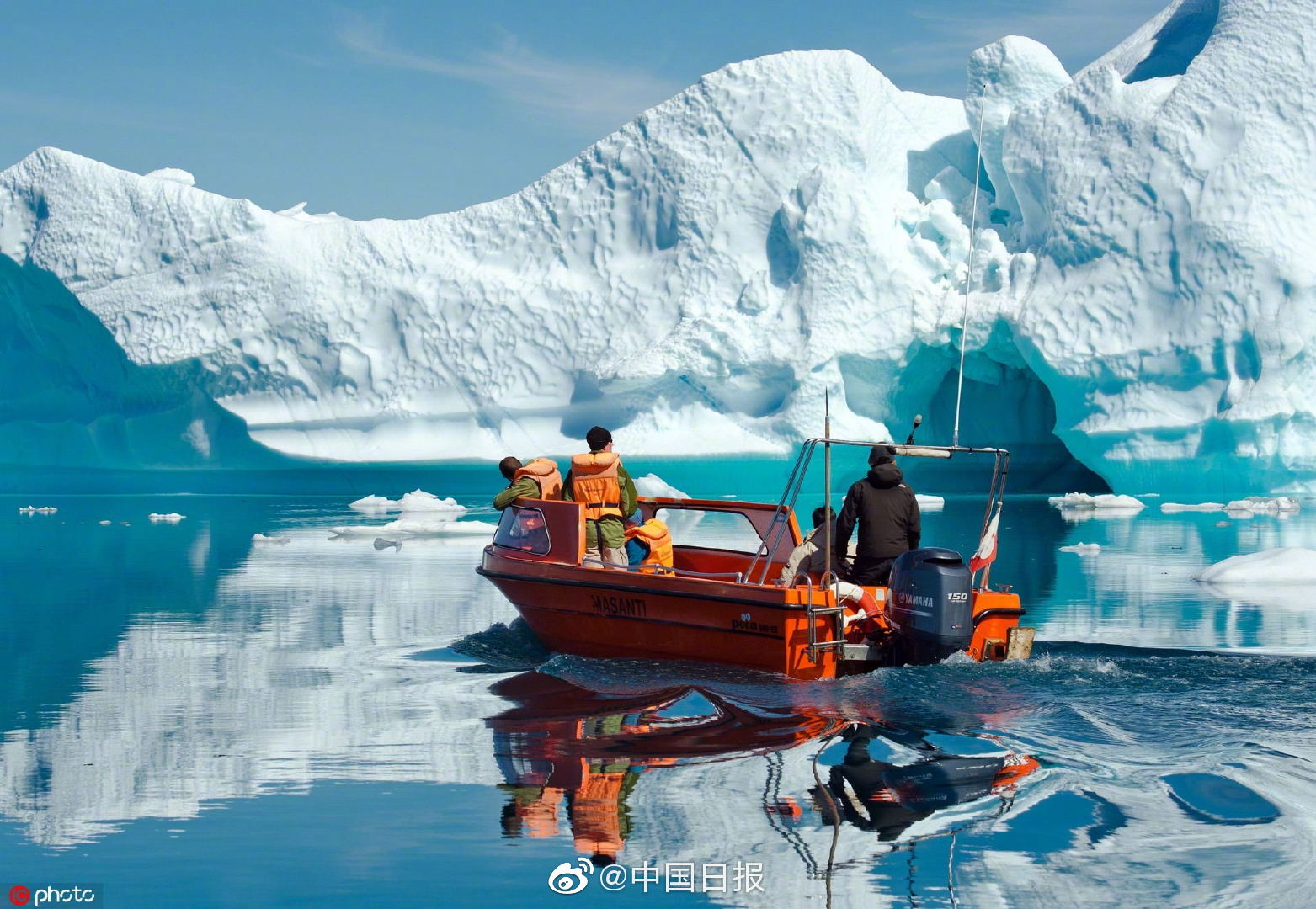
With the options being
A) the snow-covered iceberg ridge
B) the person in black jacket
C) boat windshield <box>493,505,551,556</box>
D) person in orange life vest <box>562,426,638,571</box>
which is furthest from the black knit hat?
the snow-covered iceberg ridge

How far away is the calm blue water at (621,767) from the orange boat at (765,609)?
16 cm

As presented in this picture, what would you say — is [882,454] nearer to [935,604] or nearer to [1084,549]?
[935,604]

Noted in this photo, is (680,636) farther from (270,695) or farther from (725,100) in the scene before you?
(725,100)

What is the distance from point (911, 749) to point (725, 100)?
22.0 m

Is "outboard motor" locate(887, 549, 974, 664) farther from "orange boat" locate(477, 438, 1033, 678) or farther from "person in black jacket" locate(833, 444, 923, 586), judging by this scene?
"person in black jacket" locate(833, 444, 923, 586)

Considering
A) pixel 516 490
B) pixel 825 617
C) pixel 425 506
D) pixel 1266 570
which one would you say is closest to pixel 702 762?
pixel 825 617

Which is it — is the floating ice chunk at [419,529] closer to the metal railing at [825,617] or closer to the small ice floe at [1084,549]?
the small ice floe at [1084,549]

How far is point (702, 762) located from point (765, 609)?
1.65 meters

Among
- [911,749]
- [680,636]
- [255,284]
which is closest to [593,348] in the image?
[255,284]

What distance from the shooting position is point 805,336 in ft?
77.7

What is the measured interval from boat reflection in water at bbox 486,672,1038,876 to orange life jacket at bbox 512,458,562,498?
2.05 m

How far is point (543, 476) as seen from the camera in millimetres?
8156

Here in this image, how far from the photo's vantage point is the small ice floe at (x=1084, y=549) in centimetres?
1473

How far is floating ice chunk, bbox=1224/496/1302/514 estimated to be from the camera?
2164 cm
